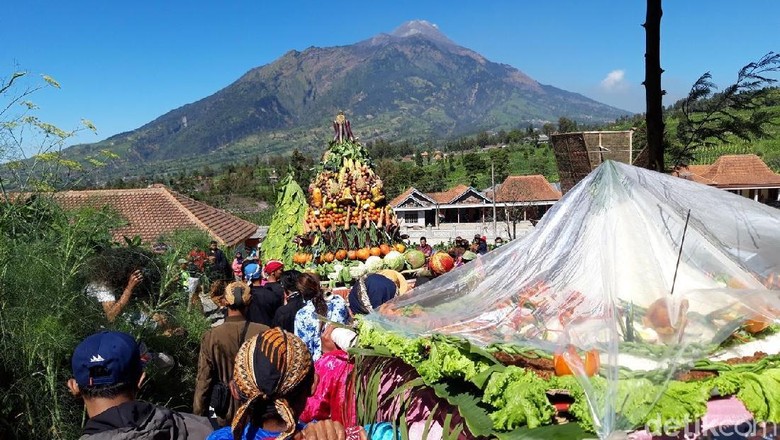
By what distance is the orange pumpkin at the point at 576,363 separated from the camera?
211 centimetres

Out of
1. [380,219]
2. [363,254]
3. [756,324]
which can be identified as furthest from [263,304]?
[380,219]

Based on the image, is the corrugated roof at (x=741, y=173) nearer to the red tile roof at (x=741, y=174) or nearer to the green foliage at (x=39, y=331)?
the red tile roof at (x=741, y=174)

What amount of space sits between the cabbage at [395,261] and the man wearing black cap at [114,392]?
7373 mm

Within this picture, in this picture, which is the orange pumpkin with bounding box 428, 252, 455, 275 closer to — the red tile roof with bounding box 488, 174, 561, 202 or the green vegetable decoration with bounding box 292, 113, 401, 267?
the green vegetable decoration with bounding box 292, 113, 401, 267

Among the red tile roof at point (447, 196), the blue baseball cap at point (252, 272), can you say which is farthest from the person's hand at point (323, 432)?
the red tile roof at point (447, 196)

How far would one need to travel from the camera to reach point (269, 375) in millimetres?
2082

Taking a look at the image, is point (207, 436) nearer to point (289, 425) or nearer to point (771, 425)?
point (289, 425)

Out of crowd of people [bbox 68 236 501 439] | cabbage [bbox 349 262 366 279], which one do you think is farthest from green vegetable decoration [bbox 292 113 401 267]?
crowd of people [bbox 68 236 501 439]

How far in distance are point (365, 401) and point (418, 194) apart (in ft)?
150

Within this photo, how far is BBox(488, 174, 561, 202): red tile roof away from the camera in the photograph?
44.2 meters

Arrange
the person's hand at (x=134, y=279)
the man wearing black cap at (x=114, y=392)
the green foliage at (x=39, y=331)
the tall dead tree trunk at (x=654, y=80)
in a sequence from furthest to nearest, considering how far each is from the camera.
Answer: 1. the tall dead tree trunk at (x=654, y=80)
2. the person's hand at (x=134, y=279)
3. the green foliage at (x=39, y=331)
4. the man wearing black cap at (x=114, y=392)

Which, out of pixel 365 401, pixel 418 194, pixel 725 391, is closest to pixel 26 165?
pixel 365 401

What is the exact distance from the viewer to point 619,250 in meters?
2.77

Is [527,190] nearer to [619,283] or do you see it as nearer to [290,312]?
[290,312]
